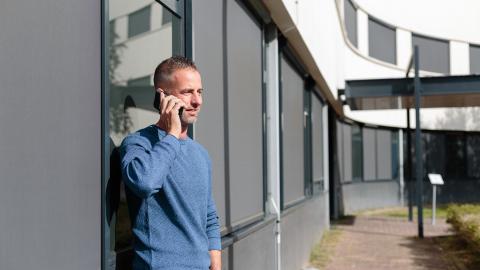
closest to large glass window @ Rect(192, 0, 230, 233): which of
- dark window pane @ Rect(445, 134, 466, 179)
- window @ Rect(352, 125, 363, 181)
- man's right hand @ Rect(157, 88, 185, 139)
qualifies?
man's right hand @ Rect(157, 88, 185, 139)

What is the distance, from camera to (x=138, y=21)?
488 centimetres

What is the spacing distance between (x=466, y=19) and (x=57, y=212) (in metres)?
27.8

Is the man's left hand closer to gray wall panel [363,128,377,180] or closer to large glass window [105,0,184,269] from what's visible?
large glass window [105,0,184,269]

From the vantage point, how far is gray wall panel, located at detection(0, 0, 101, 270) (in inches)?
81.7

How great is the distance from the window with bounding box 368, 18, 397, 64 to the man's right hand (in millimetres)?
22695

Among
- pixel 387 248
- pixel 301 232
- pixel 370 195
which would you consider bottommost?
pixel 387 248

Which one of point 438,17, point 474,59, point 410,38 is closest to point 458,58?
point 474,59

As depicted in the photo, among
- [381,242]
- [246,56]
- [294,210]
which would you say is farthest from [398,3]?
[246,56]

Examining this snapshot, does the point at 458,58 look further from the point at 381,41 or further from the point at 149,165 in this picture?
the point at 149,165

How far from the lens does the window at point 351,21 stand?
21.8m

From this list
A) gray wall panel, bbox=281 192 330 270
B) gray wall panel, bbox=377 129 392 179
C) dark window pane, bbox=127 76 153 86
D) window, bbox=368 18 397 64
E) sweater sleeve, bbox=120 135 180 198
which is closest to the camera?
sweater sleeve, bbox=120 135 180 198

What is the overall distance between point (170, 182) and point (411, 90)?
13252 mm

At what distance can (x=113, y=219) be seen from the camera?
2.85 meters

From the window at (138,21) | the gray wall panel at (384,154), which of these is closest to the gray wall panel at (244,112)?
the window at (138,21)
